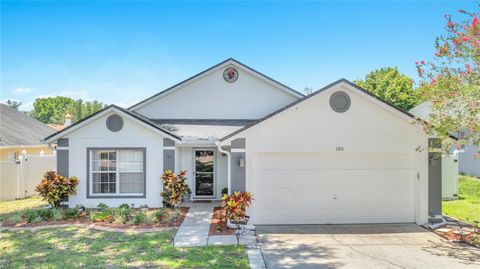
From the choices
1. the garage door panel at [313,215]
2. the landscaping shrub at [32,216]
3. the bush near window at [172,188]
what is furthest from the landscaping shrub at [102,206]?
the garage door panel at [313,215]

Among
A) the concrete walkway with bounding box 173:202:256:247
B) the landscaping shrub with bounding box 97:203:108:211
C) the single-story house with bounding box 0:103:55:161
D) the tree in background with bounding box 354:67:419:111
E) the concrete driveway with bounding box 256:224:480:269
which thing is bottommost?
the concrete driveway with bounding box 256:224:480:269

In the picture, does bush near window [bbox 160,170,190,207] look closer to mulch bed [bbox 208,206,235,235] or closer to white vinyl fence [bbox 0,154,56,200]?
mulch bed [bbox 208,206,235,235]

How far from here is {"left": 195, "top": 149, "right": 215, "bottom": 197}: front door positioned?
15.8 metres

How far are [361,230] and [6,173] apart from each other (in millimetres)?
16715

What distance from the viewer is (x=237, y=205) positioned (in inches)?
391

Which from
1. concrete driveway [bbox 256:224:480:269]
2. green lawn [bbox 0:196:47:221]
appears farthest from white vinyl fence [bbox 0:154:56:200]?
concrete driveway [bbox 256:224:480:269]

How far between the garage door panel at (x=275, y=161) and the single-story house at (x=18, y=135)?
11360mm

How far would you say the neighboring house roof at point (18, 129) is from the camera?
64.6ft

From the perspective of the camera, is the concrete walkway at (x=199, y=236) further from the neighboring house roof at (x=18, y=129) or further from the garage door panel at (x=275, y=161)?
the neighboring house roof at (x=18, y=129)

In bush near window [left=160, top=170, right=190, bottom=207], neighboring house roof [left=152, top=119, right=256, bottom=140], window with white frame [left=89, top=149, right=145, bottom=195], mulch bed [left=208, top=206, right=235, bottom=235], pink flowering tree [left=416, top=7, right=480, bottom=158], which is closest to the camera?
pink flowering tree [left=416, top=7, right=480, bottom=158]

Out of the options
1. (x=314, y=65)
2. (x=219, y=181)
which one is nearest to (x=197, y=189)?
(x=219, y=181)

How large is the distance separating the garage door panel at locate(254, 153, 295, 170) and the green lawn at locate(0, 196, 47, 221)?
1002 centimetres

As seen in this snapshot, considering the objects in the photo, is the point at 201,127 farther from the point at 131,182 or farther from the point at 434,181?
the point at 434,181

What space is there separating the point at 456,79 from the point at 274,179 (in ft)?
20.5
